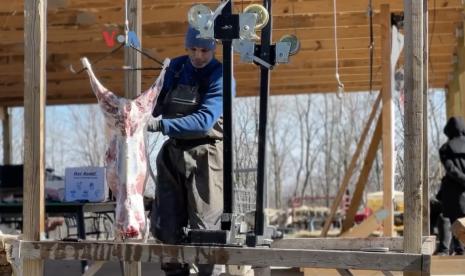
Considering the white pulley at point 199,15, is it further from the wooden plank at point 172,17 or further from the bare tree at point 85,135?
the bare tree at point 85,135

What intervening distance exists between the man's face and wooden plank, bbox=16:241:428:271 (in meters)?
1.03

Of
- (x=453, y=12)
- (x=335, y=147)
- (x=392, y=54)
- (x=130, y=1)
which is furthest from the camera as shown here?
(x=335, y=147)

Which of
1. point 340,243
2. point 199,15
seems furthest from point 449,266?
point 199,15

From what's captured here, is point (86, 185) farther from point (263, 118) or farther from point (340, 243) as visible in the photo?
point (263, 118)

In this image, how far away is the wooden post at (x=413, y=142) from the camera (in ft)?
9.78

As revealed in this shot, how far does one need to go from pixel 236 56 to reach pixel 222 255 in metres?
4.25

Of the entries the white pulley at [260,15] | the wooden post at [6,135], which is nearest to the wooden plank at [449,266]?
the white pulley at [260,15]

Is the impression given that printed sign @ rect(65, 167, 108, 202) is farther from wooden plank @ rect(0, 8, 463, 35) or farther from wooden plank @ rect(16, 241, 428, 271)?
wooden plank @ rect(0, 8, 463, 35)

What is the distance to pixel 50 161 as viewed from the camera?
31781mm

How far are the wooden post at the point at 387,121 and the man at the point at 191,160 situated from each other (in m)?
3.77

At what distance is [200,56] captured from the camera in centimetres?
362

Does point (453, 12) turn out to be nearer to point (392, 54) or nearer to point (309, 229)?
point (392, 54)

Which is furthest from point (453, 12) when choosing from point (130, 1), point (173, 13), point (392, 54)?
point (130, 1)

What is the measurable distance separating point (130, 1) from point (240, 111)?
6.05 ft
